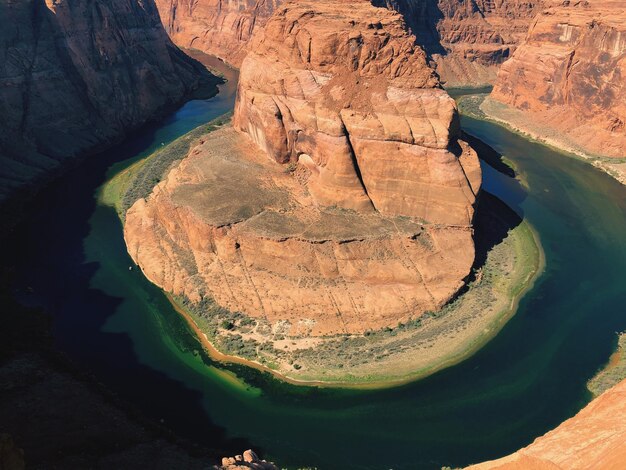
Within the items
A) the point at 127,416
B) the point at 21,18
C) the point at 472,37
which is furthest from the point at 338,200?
the point at 472,37

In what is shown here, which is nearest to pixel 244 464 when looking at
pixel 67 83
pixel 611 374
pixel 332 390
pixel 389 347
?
pixel 332 390

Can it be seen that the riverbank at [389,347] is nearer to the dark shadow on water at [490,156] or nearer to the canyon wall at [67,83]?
the dark shadow on water at [490,156]

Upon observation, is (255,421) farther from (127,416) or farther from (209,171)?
(209,171)

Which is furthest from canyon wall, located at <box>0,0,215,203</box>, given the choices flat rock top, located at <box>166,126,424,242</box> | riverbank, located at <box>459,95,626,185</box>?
riverbank, located at <box>459,95,626,185</box>

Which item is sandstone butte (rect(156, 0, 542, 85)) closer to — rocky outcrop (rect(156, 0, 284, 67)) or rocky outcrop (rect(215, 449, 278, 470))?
rocky outcrop (rect(156, 0, 284, 67))

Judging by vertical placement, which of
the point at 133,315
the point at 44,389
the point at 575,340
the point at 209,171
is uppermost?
the point at 209,171

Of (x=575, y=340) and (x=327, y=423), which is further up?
(x=575, y=340)
